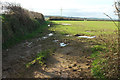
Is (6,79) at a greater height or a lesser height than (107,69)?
lesser

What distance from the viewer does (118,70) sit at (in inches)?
129

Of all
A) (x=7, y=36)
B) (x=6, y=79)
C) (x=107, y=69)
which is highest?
(x=7, y=36)

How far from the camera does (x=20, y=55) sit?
566cm

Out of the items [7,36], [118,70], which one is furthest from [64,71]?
[7,36]

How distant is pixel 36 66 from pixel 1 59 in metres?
1.69

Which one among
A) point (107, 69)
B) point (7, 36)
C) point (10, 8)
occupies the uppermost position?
point (10, 8)

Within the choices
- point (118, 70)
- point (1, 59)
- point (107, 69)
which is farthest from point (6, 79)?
point (118, 70)

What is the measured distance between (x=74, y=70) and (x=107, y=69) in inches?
43.0

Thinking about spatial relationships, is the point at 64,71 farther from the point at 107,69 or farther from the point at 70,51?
the point at 70,51

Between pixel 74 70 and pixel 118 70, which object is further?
pixel 74 70

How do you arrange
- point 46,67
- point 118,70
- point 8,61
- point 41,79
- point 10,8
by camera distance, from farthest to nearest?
point 10,8, point 8,61, point 46,67, point 41,79, point 118,70

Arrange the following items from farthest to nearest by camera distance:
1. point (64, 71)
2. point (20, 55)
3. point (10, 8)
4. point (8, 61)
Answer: point (10, 8)
point (20, 55)
point (8, 61)
point (64, 71)

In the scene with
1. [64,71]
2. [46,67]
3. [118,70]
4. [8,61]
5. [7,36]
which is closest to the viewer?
[118,70]

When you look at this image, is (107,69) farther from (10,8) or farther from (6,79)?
(10,8)
